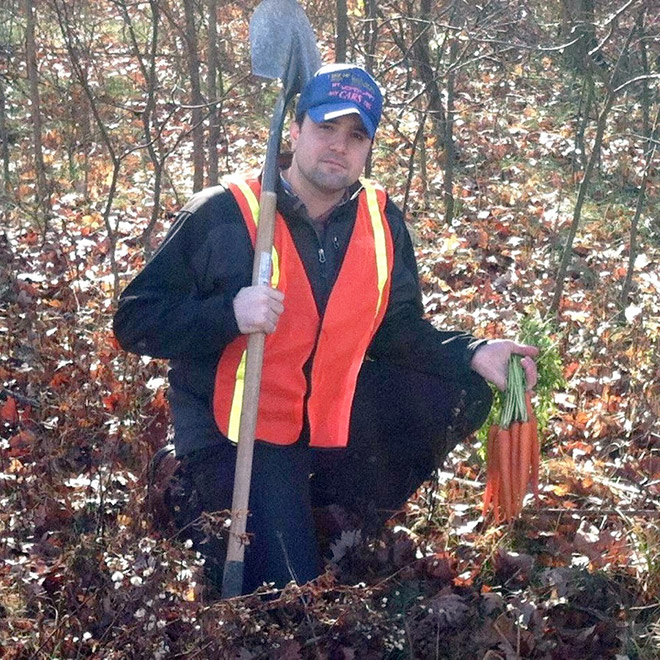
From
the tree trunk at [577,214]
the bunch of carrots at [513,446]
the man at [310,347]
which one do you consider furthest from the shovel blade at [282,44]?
the tree trunk at [577,214]

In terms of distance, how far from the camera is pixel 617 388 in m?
4.92

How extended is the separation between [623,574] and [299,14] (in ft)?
7.81

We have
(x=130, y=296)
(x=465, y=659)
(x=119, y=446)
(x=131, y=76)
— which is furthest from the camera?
(x=131, y=76)

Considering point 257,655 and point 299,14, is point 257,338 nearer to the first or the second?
point 257,655

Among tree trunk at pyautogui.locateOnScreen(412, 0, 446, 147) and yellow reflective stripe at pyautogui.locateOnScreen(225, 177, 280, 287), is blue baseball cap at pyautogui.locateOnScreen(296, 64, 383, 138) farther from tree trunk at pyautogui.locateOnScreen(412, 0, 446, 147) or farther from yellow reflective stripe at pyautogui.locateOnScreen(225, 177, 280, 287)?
tree trunk at pyautogui.locateOnScreen(412, 0, 446, 147)

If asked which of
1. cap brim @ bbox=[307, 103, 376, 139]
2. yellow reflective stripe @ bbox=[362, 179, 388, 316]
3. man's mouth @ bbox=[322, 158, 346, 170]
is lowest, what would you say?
yellow reflective stripe @ bbox=[362, 179, 388, 316]

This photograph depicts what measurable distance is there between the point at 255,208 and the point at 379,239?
0.49 m

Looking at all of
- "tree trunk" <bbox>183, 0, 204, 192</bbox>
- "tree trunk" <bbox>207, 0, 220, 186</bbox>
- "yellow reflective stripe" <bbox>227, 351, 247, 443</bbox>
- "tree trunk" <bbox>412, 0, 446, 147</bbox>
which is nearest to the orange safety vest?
"yellow reflective stripe" <bbox>227, 351, 247, 443</bbox>

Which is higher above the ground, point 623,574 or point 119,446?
point 119,446

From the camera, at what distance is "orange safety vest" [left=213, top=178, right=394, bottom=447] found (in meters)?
3.45

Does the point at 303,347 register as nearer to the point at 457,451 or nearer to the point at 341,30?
the point at 457,451

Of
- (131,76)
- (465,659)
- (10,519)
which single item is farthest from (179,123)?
(465,659)

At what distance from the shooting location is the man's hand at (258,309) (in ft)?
10.4

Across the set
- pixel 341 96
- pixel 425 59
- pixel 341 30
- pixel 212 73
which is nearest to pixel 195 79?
pixel 212 73
